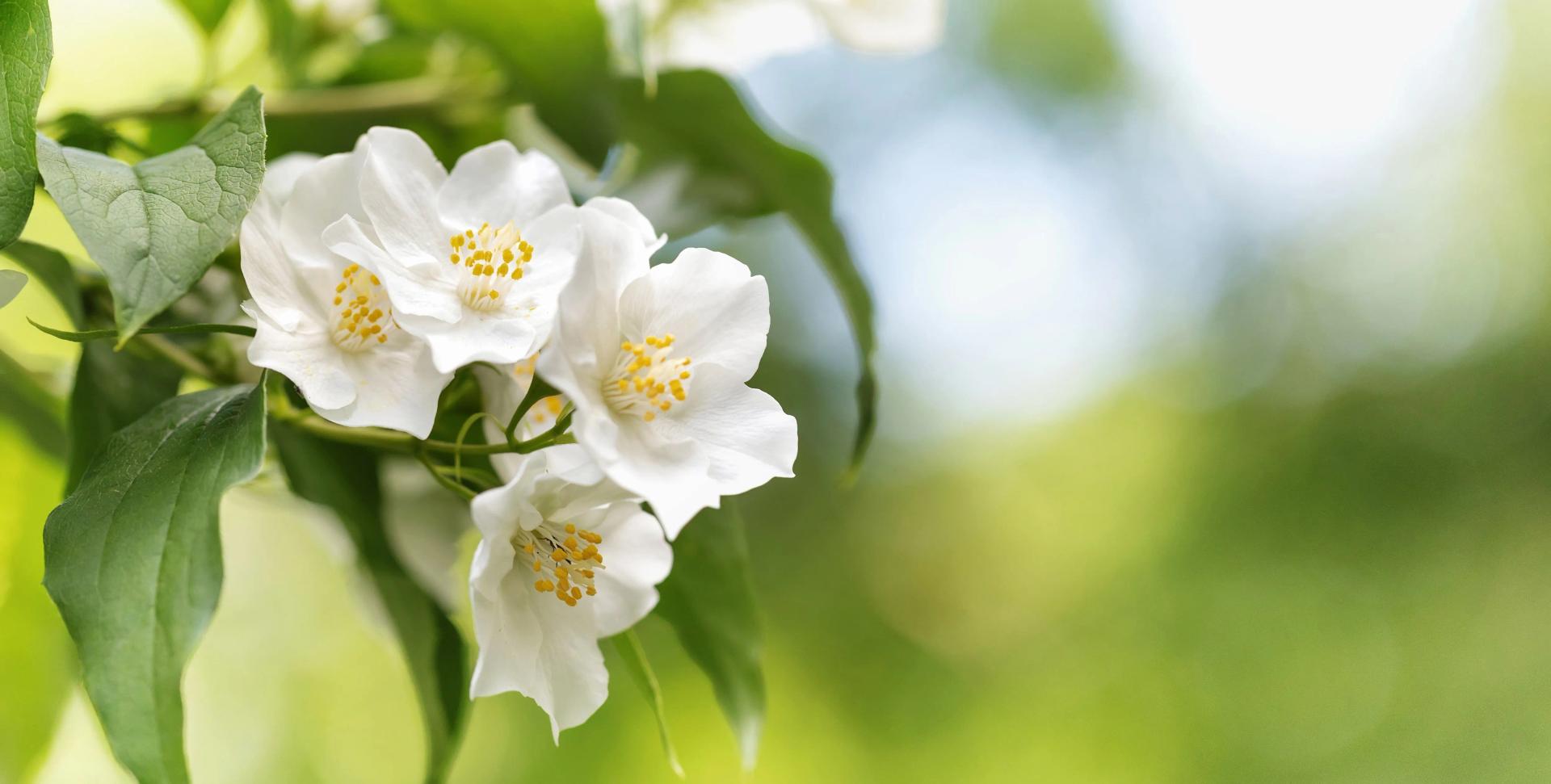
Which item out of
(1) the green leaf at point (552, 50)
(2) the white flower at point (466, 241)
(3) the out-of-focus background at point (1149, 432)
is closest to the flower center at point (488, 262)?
(2) the white flower at point (466, 241)

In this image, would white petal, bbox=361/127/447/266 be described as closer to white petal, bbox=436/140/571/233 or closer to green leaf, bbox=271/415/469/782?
white petal, bbox=436/140/571/233

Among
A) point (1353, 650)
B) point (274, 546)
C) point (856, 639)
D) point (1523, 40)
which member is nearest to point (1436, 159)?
point (1523, 40)

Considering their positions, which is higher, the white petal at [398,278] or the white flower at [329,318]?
the white petal at [398,278]

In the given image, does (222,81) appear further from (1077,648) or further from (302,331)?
(1077,648)

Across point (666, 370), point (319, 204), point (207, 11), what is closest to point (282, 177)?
point (319, 204)

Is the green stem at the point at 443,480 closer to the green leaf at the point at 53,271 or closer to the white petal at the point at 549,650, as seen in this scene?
the white petal at the point at 549,650

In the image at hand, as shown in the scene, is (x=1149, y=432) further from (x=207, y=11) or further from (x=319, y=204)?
(x=319, y=204)

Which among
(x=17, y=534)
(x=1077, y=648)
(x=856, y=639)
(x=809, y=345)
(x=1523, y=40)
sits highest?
(x=1523, y=40)
